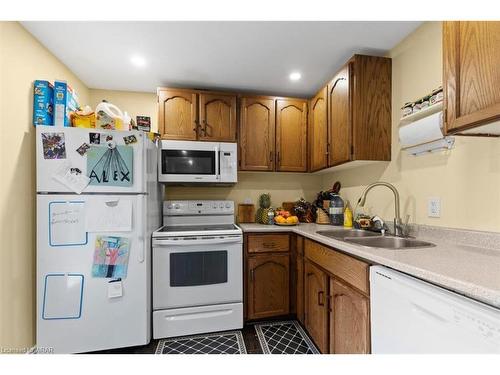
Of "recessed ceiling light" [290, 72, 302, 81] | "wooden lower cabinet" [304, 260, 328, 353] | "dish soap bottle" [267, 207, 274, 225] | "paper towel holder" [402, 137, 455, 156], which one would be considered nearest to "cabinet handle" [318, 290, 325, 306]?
"wooden lower cabinet" [304, 260, 328, 353]

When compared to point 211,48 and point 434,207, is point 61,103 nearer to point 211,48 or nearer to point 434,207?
point 211,48

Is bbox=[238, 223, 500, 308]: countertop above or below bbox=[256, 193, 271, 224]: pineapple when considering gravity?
below

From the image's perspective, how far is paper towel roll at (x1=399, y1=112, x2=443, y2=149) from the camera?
1206mm

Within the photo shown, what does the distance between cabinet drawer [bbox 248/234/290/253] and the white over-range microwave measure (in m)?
0.60

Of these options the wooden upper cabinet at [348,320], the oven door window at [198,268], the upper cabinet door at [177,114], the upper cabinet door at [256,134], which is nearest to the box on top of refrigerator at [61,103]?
the upper cabinet door at [177,114]

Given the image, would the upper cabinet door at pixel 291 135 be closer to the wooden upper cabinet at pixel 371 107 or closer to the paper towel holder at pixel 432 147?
the wooden upper cabinet at pixel 371 107

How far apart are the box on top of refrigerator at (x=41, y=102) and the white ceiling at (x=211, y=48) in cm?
34

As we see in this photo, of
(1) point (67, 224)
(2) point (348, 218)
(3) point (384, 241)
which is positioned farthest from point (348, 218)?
(1) point (67, 224)

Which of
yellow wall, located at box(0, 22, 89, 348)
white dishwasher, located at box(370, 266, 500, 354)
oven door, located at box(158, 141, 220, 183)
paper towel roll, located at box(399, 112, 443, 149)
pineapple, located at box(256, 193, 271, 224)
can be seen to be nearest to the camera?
white dishwasher, located at box(370, 266, 500, 354)

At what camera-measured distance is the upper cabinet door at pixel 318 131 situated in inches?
82.0

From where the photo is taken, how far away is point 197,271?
1.83 meters

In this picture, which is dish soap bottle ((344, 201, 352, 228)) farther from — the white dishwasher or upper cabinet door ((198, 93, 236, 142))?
upper cabinet door ((198, 93, 236, 142))

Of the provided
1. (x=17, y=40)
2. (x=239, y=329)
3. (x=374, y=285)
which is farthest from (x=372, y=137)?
(x=17, y=40)
